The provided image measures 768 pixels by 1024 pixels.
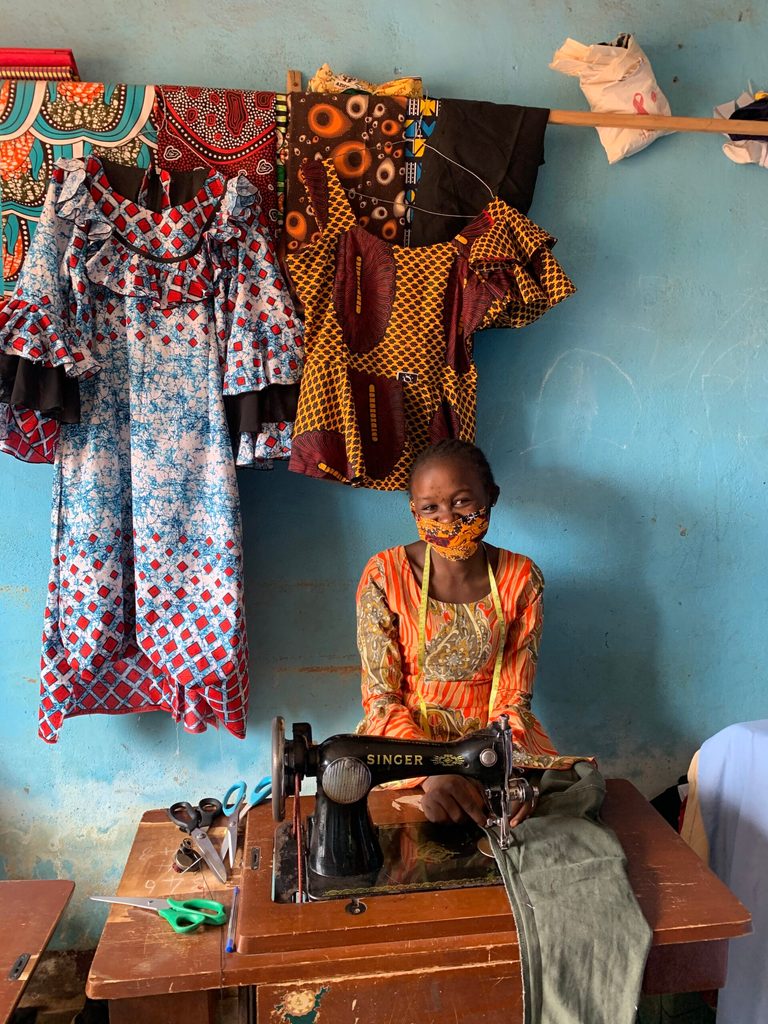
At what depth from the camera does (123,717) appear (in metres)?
2.33

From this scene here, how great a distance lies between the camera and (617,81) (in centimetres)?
215

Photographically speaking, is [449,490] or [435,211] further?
[435,211]

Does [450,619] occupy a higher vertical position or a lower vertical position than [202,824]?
higher

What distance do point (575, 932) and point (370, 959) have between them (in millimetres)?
330

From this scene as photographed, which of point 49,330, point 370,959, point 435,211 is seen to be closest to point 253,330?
point 49,330

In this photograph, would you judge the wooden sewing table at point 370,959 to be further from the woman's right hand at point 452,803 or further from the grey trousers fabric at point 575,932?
the woman's right hand at point 452,803

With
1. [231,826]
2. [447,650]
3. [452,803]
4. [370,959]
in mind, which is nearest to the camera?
[370,959]

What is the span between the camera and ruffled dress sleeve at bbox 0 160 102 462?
1.86 m

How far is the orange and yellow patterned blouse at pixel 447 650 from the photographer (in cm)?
197

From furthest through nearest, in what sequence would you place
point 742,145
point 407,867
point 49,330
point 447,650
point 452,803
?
point 742,145, point 447,650, point 49,330, point 452,803, point 407,867

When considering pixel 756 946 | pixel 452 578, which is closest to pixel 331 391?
pixel 452 578

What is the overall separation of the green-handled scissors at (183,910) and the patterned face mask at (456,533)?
34.9 inches

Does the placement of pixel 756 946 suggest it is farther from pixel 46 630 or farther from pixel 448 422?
pixel 46 630

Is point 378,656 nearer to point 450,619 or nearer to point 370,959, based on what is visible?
point 450,619
